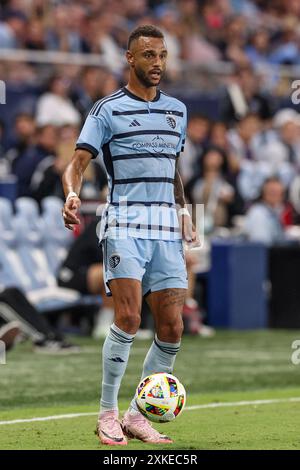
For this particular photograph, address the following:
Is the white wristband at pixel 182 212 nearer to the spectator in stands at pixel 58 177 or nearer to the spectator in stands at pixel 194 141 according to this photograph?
the spectator in stands at pixel 58 177

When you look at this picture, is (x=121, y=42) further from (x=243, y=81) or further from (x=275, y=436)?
(x=275, y=436)

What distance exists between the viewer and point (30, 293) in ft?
50.0

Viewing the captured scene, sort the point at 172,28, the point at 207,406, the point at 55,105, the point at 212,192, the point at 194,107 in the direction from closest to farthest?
the point at 207,406, the point at 212,192, the point at 55,105, the point at 194,107, the point at 172,28

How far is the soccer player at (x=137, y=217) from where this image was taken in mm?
7469

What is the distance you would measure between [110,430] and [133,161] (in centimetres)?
155

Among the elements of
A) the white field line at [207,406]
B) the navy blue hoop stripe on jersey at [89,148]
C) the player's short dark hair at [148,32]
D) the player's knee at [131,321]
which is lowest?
the white field line at [207,406]

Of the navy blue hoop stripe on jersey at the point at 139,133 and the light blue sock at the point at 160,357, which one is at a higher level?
the navy blue hoop stripe on jersey at the point at 139,133

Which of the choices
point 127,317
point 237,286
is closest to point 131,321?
point 127,317

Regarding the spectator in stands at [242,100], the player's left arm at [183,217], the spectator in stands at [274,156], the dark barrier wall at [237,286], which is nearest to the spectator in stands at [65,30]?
the spectator in stands at [242,100]

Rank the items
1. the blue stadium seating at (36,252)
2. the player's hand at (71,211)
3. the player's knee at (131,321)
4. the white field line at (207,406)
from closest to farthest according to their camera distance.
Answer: the player's hand at (71,211) < the player's knee at (131,321) < the white field line at (207,406) < the blue stadium seating at (36,252)

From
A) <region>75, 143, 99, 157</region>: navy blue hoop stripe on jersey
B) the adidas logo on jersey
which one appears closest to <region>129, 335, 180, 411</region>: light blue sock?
<region>75, 143, 99, 157</region>: navy blue hoop stripe on jersey

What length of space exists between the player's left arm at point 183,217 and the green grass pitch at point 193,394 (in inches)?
47.4

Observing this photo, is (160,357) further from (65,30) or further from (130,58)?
(65,30)

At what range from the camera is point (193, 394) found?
10.4 meters
